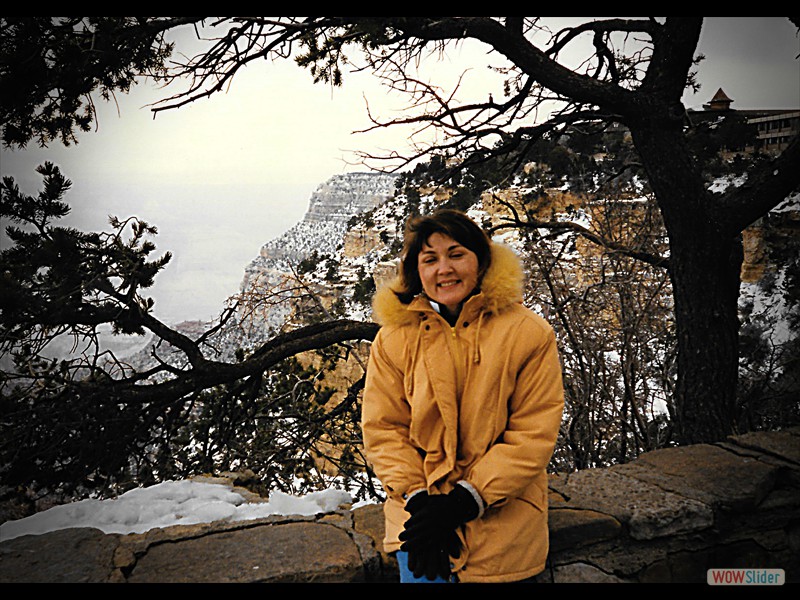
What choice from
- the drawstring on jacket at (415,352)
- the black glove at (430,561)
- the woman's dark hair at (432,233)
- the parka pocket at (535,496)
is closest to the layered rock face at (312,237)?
the woman's dark hair at (432,233)

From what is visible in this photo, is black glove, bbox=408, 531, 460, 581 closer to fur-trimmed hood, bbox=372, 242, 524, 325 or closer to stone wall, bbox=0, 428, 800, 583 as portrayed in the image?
stone wall, bbox=0, 428, 800, 583

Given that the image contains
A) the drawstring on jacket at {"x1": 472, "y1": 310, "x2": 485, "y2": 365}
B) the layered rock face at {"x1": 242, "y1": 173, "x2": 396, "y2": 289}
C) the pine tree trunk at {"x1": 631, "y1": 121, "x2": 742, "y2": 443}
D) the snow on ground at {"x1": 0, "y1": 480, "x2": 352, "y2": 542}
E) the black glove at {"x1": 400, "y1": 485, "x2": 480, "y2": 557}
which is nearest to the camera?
the black glove at {"x1": 400, "y1": 485, "x2": 480, "y2": 557}

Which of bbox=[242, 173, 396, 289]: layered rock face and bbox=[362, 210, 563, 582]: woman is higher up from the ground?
bbox=[242, 173, 396, 289]: layered rock face

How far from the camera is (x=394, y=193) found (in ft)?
14.0

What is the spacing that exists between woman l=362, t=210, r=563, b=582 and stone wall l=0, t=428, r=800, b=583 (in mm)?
292

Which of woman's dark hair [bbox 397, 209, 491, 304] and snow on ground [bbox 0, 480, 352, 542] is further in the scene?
snow on ground [bbox 0, 480, 352, 542]

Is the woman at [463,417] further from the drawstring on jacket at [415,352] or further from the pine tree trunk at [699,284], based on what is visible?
the pine tree trunk at [699,284]

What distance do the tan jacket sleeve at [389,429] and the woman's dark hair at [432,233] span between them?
0.22 meters

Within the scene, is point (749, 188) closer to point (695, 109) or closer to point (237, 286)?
point (695, 109)

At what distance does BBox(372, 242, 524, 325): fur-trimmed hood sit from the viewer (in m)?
1.68

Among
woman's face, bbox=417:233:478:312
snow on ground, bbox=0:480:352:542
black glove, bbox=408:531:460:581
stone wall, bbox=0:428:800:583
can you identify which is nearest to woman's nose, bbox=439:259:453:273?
woman's face, bbox=417:233:478:312

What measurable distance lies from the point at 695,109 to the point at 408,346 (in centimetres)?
428
